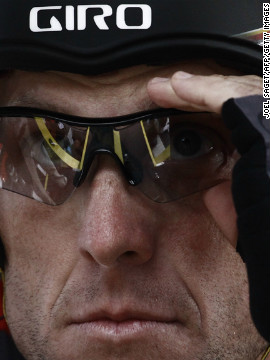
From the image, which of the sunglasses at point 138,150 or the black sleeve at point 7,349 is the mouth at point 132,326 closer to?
the sunglasses at point 138,150

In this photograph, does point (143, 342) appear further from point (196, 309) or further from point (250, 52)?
point (250, 52)

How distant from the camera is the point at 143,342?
1.81 m

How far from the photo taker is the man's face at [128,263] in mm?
1758

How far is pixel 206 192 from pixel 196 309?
32 cm

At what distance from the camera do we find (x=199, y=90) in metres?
1.60

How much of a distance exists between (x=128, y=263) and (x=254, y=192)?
48 cm

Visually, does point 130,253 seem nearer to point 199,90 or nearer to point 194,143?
point 194,143

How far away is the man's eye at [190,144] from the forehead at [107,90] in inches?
4.3

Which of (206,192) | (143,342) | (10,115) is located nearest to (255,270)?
(206,192)

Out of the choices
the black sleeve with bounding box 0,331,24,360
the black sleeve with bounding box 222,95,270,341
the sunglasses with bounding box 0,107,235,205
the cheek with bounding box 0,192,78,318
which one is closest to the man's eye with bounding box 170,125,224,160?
the sunglasses with bounding box 0,107,235,205

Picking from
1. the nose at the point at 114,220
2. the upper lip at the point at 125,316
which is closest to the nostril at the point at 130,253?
the nose at the point at 114,220

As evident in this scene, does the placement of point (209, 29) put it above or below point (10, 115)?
above

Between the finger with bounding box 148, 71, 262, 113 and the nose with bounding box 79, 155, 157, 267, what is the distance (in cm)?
22

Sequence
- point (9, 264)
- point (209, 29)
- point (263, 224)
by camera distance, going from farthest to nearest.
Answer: point (9, 264), point (209, 29), point (263, 224)
